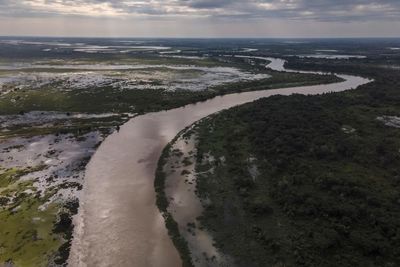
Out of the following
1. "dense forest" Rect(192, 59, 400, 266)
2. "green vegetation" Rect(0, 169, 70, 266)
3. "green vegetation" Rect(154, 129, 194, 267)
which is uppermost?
"dense forest" Rect(192, 59, 400, 266)

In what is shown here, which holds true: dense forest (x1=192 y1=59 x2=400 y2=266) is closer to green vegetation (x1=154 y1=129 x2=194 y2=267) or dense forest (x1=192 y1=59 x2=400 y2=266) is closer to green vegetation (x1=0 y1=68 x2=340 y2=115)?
green vegetation (x1=154 y1=129 x2=194 y2=267)

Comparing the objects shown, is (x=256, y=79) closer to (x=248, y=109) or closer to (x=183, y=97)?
(x=183, y=97)

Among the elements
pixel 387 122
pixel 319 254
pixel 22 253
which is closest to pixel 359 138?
pixel 387 122

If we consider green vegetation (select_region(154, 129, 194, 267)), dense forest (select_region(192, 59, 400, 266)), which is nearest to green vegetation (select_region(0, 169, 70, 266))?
green vegetation (select_region(154, 129, 194, 267))

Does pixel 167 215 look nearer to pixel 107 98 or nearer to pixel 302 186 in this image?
pixel 302 186

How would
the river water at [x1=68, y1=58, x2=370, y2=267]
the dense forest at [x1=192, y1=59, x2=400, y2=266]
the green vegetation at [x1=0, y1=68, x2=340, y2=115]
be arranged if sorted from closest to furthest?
1. the dense forest at [x1=192, y1=59, x2=400, y2=266]
2. the river water at [x1=68, y1=58, x2=370, y2=267]
3. the green vegetation at [x1=0, y1=68, x2=340, y2=115]

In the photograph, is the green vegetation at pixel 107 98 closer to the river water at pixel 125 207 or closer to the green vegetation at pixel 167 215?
the river water at pixel 125 207

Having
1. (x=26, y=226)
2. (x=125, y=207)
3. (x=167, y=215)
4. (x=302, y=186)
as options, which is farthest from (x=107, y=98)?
(x=302, y=186)
